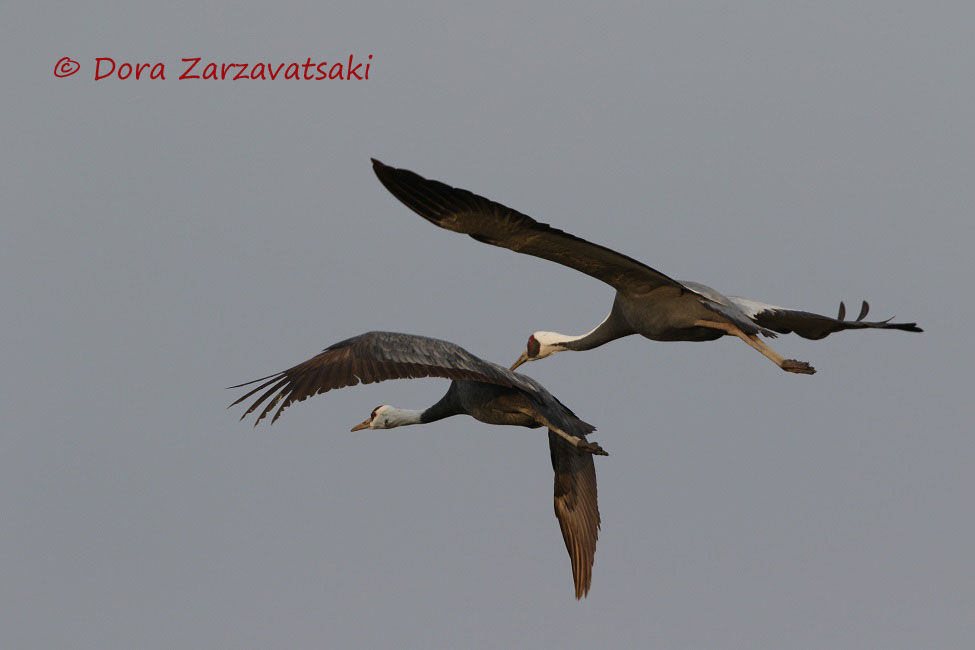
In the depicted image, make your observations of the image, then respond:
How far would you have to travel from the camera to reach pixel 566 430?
14266 millimetres

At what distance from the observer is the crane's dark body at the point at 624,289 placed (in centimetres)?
1166

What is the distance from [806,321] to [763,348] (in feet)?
5.40

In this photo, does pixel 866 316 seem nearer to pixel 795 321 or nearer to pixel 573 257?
pixel 795 321

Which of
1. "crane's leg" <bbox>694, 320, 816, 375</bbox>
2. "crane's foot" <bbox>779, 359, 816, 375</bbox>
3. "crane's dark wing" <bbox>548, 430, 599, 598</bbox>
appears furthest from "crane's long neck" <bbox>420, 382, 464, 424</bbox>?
"crane's foot" <bbox>779, 359, 816, 375</bbox>

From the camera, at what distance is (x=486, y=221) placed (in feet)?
38.9

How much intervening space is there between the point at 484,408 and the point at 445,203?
10.6 ft

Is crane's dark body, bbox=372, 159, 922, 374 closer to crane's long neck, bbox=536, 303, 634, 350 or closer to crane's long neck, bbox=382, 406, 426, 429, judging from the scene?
crane's long neck, bbox=536, 303, 634, 350

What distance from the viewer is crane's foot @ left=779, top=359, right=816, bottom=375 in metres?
13.1

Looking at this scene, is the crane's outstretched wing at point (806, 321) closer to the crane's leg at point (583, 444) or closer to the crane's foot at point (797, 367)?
the crane's foot at point (797, 367)

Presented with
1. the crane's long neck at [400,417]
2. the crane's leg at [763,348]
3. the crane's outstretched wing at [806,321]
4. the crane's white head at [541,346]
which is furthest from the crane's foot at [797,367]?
the crane's long neck at [400,417]

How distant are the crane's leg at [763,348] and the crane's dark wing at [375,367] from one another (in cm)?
179

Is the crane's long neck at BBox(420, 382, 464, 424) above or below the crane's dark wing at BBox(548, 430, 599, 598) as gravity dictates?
above

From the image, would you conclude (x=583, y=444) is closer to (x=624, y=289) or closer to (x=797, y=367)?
(x=624, y=289)

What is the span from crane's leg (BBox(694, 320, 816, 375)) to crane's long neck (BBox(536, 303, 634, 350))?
3.35 feet
